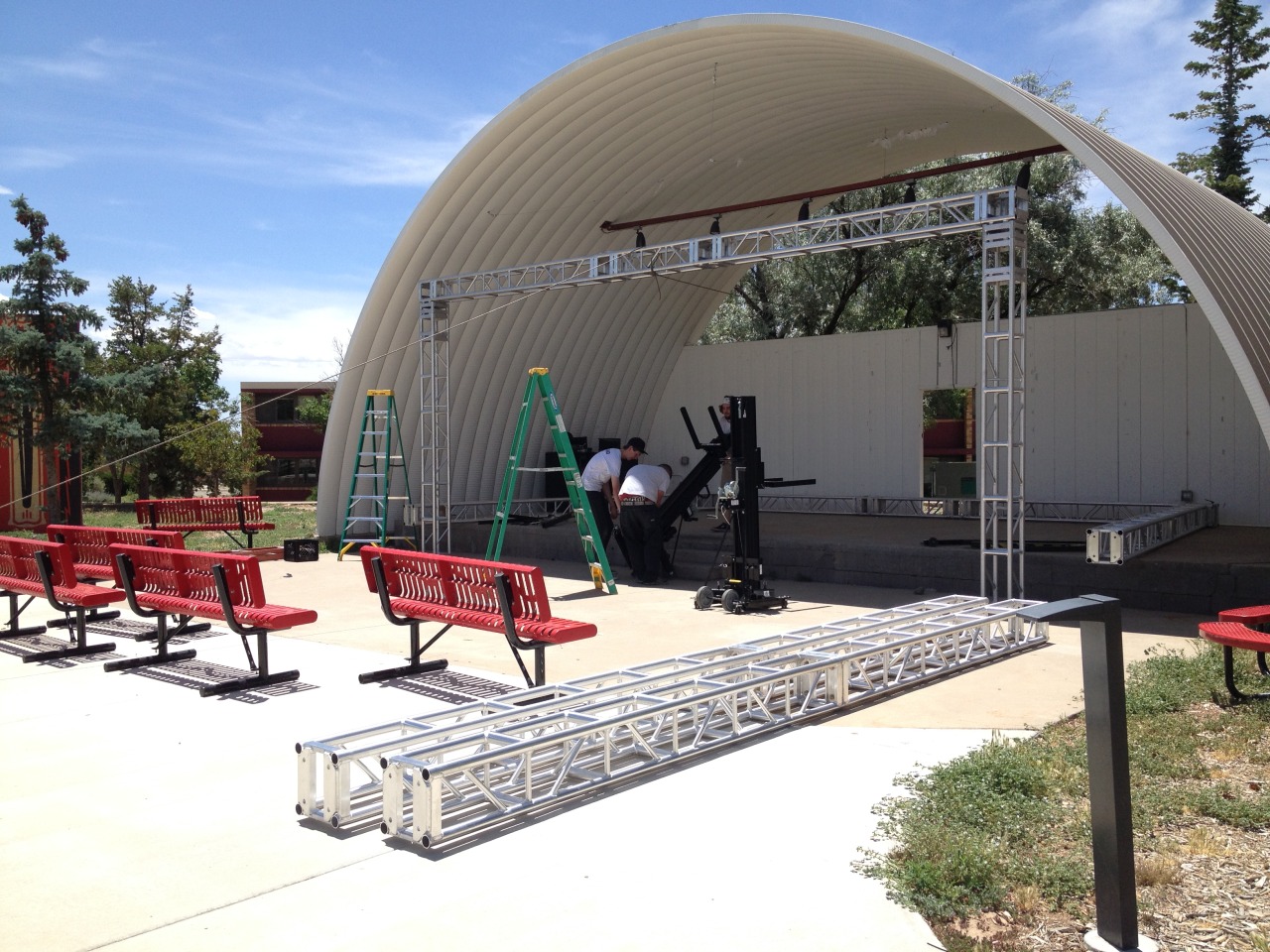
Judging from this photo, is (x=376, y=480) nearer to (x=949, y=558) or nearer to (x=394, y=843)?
(x=949, y=558)

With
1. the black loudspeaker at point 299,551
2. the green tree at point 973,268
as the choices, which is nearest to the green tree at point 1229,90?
the green tree at point 973,268

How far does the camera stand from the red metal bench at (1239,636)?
5.96 m

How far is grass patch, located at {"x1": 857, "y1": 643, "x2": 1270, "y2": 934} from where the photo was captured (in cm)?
376

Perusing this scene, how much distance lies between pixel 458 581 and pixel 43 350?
49.9 ft

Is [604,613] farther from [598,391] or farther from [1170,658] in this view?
[598,391]

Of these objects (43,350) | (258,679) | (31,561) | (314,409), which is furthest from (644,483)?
(314,409)

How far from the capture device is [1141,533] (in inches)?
458

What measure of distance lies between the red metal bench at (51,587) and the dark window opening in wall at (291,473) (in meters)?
30.0

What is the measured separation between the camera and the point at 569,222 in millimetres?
17703

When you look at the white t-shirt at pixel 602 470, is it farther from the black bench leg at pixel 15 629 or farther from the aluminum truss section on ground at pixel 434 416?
the black bench leg at pixel 15 629

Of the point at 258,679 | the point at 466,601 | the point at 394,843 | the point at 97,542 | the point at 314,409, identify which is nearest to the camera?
the point at 394,843

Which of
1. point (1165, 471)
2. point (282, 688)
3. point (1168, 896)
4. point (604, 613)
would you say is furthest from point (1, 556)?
point (1165, 471)

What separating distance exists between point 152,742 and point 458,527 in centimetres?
1179

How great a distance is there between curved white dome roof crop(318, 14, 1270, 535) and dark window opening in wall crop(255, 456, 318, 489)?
2118 centimetres
